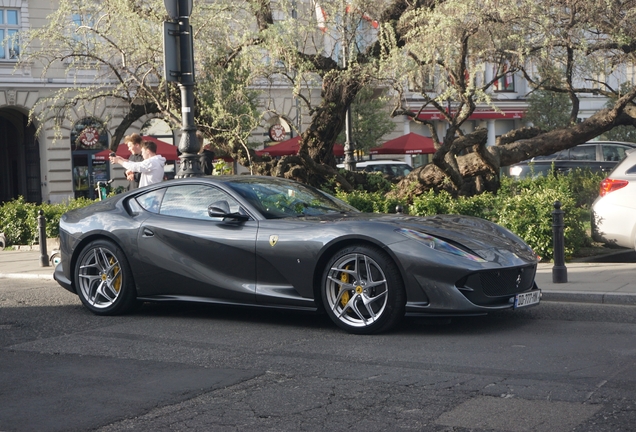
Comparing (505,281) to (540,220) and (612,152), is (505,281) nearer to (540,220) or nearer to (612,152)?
(540,220)

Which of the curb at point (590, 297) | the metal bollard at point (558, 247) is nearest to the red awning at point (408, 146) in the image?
the metal bollard at point (558, 247)

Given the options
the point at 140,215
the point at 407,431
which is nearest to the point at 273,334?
the point at 140,215

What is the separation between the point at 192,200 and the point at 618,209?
5350 mm

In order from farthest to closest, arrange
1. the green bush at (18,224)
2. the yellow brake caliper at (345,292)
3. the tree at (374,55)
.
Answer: the green bush at (18,224) < the tree at (374,55) < the yellow brake caliper at (345,292)

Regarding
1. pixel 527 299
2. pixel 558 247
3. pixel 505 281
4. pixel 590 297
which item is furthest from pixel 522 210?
pixel 505 281

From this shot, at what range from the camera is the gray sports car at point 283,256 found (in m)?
6.91

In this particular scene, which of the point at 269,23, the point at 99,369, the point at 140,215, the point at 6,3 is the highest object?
the point at 6,3

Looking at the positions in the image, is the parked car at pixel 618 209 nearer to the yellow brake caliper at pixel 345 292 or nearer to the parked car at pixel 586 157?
the yellow brake caliper at pixel 345 292

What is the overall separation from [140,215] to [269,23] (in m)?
8.13

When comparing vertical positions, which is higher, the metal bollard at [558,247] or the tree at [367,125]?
the tree at [367,125]

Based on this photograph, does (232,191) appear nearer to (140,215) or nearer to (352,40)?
(140,215)

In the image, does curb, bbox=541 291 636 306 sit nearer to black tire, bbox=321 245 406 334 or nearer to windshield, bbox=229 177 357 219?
windshield, bbox=229 177 357 219

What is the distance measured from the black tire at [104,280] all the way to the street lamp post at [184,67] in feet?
11.3

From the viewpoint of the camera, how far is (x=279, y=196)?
8.15 metres
